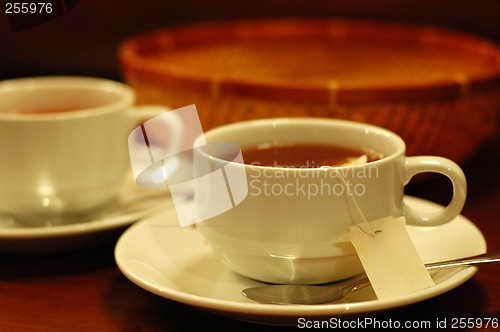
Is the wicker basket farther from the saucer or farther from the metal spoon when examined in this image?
the metal spoon

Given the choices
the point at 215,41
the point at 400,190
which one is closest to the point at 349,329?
the point at 400,190

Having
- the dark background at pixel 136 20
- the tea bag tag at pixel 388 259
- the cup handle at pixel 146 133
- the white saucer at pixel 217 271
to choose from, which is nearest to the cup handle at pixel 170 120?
the cup handle at pixel 146 133

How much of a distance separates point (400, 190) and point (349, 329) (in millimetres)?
136

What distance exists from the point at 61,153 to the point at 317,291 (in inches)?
13.8

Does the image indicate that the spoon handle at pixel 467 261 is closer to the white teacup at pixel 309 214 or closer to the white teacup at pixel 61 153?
the white teacup at pixel 309 214

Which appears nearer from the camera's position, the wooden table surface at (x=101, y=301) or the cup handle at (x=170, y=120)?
the wooden table surface at (x=101, y=301)

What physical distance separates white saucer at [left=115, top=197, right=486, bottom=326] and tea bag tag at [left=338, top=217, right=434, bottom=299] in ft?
0.08

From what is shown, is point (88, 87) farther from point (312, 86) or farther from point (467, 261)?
point (467, 261)

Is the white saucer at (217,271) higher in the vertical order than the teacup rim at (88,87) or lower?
lower

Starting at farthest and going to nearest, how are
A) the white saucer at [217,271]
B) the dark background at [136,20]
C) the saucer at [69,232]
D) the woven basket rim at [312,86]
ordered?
the dark background at [136,20] < the woven basket rim at [312,86] < the saucer at [69,232] < the white saucer at [217,271]

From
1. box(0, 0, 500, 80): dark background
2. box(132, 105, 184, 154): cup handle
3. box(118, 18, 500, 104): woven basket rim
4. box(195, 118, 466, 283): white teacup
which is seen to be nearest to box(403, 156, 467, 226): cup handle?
box(195, 118, 466, 283): white teacup

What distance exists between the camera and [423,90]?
2.54 feet

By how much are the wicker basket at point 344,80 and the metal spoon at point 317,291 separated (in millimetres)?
278

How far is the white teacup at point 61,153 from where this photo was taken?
Answer: 27.1 inches
